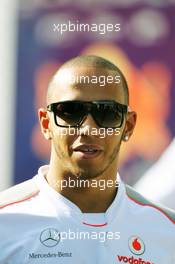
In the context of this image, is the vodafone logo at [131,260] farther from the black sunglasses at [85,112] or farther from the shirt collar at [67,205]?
the black sunglasses at [85,112]

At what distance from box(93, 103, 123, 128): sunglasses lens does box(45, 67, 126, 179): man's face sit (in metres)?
0.02

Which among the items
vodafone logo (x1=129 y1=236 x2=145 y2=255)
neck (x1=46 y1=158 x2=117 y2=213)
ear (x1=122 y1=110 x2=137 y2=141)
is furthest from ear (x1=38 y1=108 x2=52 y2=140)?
vodafone logo (x1=129 y1=236 x2=145 y2=255)

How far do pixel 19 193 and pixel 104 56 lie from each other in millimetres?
567

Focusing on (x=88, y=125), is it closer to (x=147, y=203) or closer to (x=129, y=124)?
(x=129, y=124)

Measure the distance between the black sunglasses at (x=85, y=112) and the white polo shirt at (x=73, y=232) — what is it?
228mm

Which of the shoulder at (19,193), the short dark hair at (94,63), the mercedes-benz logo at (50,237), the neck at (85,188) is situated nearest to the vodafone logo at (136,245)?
the neck at (85,188)

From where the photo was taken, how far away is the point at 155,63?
1625 millimetres

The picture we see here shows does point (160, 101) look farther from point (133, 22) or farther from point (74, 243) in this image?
point (74, 243)

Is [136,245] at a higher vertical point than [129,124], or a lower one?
lower

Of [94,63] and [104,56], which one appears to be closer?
[94,63]

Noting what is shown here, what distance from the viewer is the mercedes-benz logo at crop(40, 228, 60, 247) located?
1.39 m

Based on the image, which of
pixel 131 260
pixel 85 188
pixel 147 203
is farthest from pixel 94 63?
pixel 131 260

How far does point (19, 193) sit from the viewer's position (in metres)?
1.52

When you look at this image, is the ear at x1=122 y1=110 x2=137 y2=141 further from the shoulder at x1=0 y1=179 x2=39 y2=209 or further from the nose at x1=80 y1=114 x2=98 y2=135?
the shoulder at x1=0 y1=179 x2=39 y2=209
